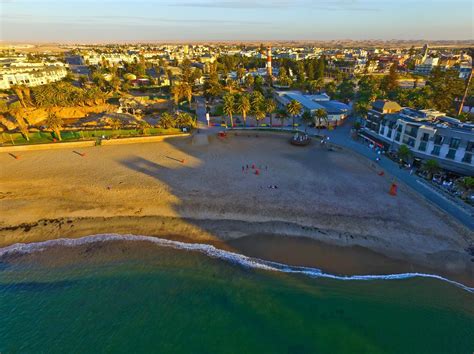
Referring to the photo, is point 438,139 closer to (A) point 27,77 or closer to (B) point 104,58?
(A) point 27,77

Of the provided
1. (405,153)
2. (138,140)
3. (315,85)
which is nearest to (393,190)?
(405,153)

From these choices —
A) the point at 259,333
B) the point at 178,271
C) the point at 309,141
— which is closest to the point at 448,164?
the point at 309,141

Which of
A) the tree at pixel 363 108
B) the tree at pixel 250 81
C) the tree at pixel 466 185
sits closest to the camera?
the tree at pixel 466 185

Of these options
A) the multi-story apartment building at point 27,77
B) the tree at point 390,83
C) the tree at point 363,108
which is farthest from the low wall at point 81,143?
the tree at point 390,83

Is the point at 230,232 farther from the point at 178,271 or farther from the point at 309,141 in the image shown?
the point at 309,141

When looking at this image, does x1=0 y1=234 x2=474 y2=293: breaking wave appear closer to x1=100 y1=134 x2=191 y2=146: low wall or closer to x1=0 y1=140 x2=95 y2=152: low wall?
x1=0 y1=140 x2=95 y2=152: low wall

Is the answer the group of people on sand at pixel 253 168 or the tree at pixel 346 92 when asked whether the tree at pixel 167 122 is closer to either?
the group of people on sand at pixel 253 168
